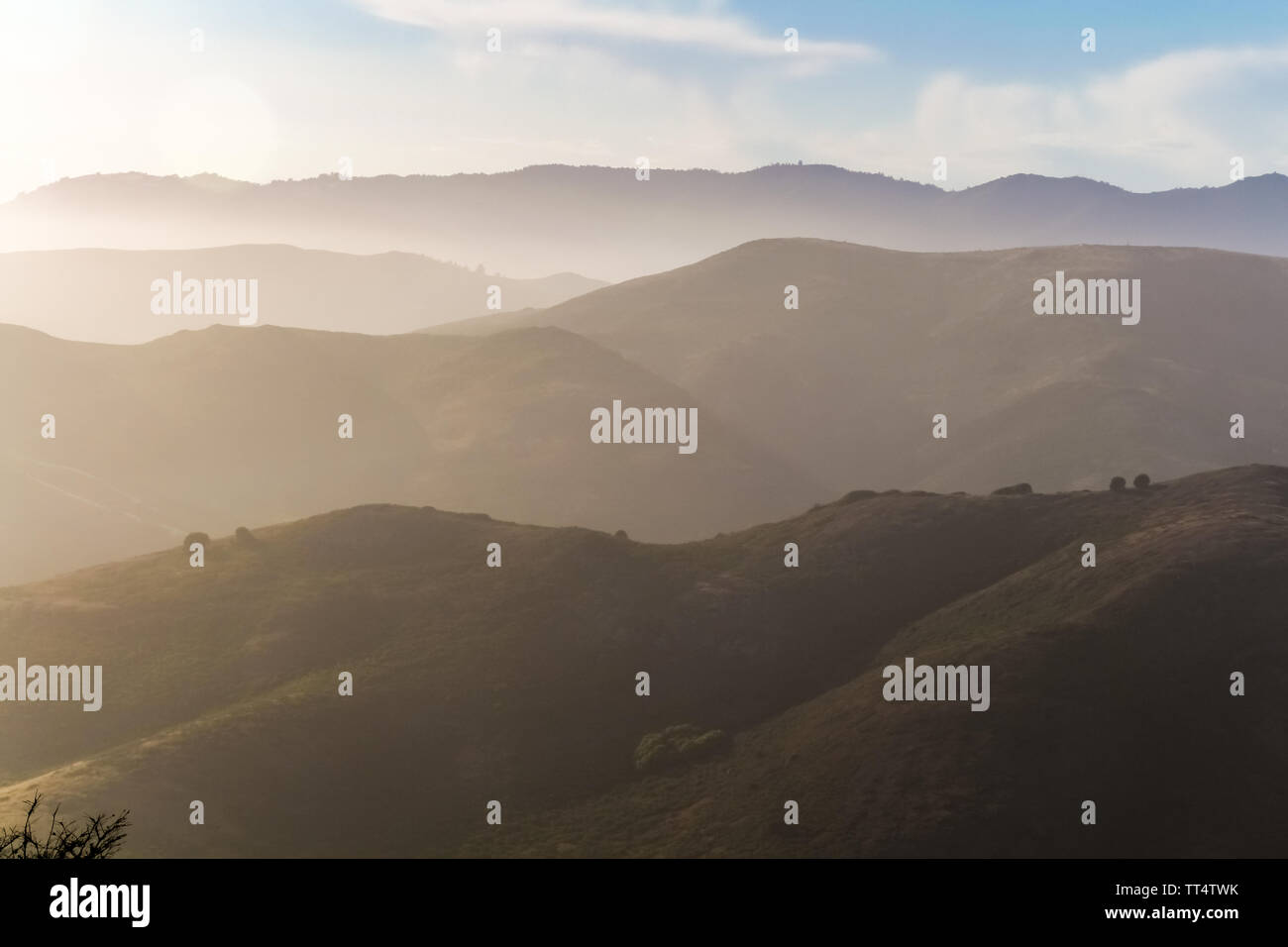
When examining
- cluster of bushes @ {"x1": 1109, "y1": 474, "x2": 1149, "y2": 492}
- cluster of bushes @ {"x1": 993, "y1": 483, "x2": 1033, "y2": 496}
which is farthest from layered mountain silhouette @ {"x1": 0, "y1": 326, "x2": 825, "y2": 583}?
cluster of bushes @ {"x1": 1109, "y1": 474, "x2": 1149, "y2": 492}

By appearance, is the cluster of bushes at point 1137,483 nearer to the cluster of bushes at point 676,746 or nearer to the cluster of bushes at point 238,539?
the cluster of bushes at point 676,746

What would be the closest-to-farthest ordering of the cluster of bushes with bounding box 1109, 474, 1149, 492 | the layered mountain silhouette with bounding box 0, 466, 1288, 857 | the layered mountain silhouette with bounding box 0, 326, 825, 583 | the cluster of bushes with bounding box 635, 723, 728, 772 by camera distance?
the layered mountain silhouette with bounding box 0, 466, 1288, 857
the cluster of bushes with bounding box 635, 723, 728, 772
the cluster of bushes with bounding box 1109, 474, 1149, 492
the layered mountain silhouette with bounding box 0, 326, 825, 583

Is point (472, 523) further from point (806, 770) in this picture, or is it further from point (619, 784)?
point (806, 770)

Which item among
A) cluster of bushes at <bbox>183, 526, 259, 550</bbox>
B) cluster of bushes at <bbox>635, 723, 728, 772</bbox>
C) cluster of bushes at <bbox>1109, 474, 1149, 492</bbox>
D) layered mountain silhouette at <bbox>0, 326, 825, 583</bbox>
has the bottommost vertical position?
cluster of bushes at <bbox>635, 723, 728, 772</bbox>

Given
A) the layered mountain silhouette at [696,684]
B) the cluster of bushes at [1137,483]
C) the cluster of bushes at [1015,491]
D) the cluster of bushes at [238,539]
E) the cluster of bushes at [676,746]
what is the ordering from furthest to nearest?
the cluster of bushes at [1015,491] < the cluster of bushes at [238,539] < the cluster of bushes at [1137,483] < the cluster of bushes at [676,746] < the layered mountain silhouette at [696,684]

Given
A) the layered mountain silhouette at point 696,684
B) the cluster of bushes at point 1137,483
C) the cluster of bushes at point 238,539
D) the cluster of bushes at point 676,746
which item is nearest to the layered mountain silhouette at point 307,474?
the cluster of bushes at point 238,539

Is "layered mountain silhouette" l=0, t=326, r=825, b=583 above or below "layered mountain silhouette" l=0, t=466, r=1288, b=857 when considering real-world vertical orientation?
above

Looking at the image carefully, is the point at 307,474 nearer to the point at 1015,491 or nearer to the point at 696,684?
the point at 1015,491

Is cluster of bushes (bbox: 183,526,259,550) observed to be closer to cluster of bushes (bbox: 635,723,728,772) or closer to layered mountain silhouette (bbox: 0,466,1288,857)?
layered mountain silhouette (bbox: 0,466,1288,857)
